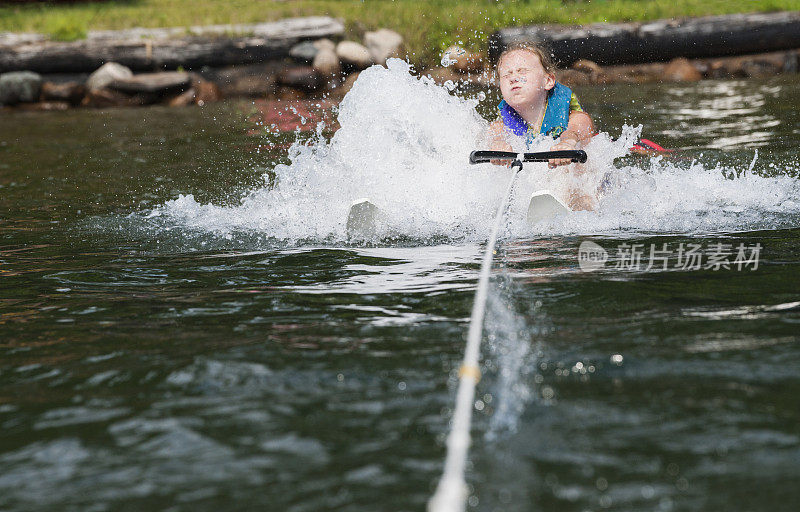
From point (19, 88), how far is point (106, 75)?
1442mm

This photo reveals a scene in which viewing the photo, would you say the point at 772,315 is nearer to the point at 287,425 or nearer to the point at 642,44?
the point at 287,425

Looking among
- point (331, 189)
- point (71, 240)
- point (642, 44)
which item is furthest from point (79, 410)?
point (642, 44)

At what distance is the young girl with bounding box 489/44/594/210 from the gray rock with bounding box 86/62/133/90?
10432 mm

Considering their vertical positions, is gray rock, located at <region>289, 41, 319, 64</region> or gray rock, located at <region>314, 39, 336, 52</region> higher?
gray rock, located at <region>314, 39, 336, 52</region>

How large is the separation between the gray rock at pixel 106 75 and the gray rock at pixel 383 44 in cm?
395

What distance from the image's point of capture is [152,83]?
14.8 metres

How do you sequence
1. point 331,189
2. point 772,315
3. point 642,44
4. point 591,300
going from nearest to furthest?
point 772,315 → point 591,300 → point 331,189 → point 642,44

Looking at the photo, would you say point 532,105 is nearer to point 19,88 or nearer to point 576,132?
point 576,132

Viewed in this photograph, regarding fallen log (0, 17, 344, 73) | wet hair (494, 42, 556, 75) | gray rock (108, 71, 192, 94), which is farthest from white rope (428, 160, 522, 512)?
fallen log (0, 17, 344, 73)

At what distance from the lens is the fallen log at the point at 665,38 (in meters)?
15.0

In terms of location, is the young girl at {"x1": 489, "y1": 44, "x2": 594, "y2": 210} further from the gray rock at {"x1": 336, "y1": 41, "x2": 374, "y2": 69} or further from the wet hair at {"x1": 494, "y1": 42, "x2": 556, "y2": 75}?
the gray rock at {"x1": 336, "y1": 41, "x2": 374, "y2": 69}

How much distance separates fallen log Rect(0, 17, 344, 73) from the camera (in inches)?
599

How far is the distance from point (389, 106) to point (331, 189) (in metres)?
0.75

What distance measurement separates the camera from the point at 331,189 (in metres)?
6.02
